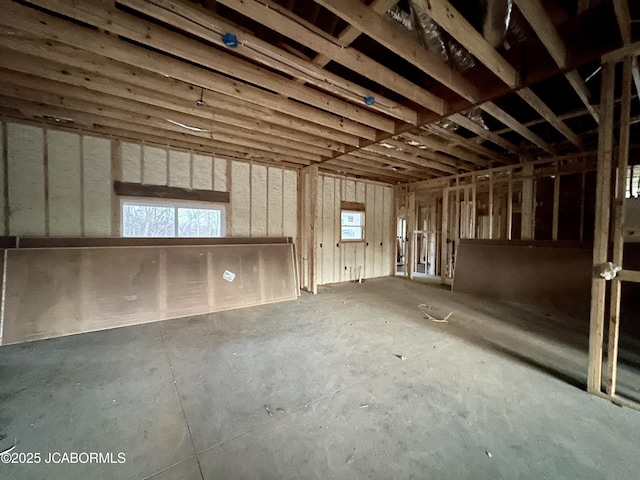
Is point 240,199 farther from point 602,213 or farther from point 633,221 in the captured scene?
point 633,221

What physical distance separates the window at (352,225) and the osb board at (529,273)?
2.56 m

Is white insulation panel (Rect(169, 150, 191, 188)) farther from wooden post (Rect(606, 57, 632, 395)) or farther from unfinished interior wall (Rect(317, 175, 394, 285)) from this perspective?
wooden post (Rect(606, 57, 632, 395))

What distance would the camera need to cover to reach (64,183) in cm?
359

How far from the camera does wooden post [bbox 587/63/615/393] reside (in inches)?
78.7

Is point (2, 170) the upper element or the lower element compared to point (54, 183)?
upper

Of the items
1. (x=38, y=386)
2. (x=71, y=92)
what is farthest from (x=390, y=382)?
(x=71, y=92)

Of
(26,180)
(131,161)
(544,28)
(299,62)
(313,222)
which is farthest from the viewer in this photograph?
(313,222)

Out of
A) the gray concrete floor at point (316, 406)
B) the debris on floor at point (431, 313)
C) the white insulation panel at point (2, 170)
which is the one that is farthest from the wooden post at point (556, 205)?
the white insulation panel at point (2, 170)

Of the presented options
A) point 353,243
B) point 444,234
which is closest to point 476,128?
point 444,234

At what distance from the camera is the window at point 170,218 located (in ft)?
13.4

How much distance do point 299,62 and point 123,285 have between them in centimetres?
389

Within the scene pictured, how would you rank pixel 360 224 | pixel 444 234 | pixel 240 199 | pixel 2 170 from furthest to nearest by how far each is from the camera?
pixel 360 224
pixel 444 234
pixel 240 199
pixel 2 170

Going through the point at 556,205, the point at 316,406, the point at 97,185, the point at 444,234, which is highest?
the point at 97,185

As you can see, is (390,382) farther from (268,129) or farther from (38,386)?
(268,129)
